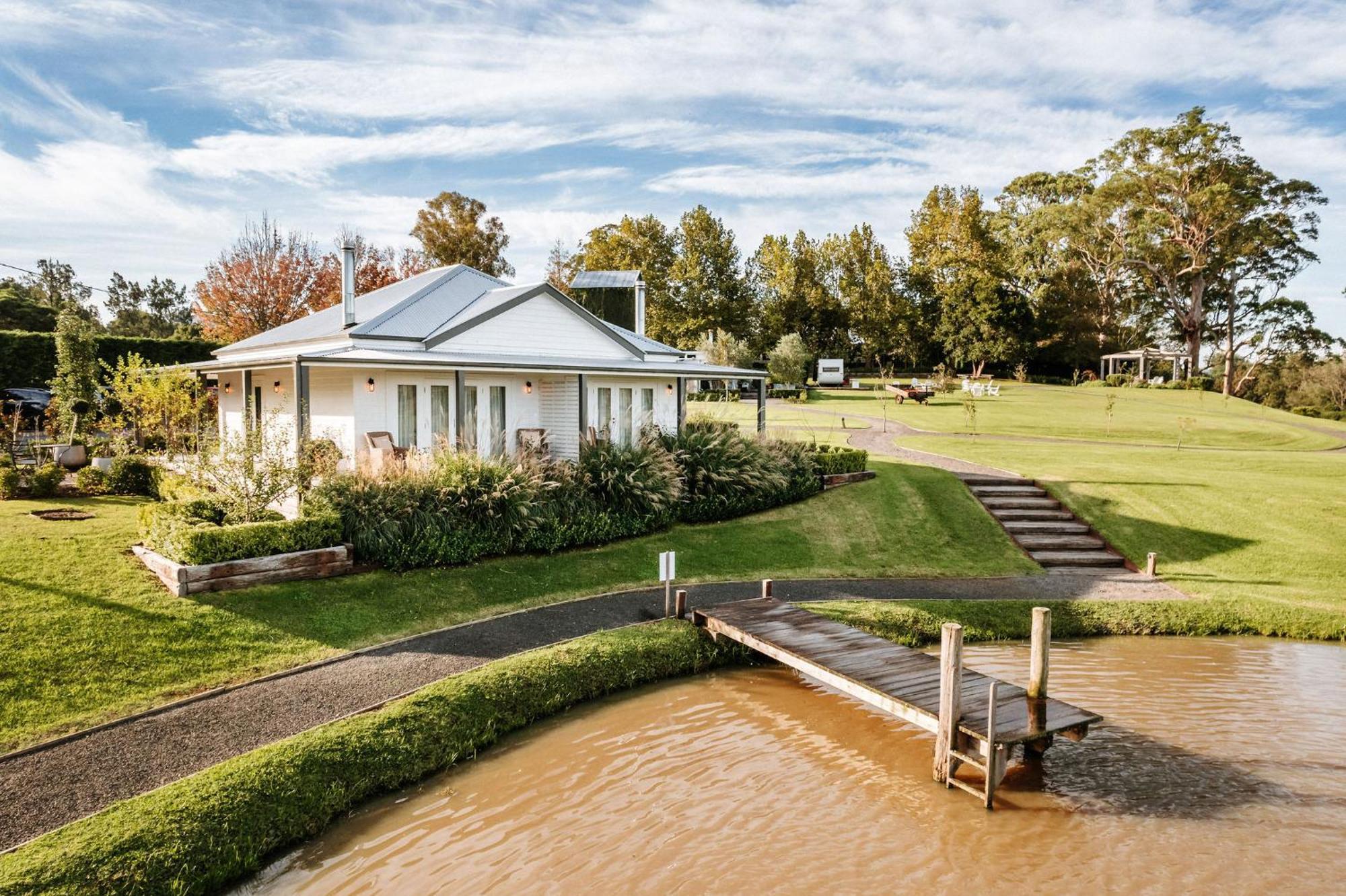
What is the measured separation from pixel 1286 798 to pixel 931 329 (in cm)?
5035

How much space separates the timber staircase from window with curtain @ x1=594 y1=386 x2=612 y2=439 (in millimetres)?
8902

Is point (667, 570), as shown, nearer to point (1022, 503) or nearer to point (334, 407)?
point (334, 407)

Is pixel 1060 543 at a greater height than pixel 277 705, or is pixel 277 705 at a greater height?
pixel 1060 543

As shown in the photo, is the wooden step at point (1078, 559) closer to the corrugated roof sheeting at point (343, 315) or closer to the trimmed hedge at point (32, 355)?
the corrugated roof sheeting at point (343, 315)

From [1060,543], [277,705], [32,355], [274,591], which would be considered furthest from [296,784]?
[32,355]

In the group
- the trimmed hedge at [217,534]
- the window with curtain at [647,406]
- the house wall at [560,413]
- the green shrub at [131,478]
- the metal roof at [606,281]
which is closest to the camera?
the trimmed hedge at [217,534]

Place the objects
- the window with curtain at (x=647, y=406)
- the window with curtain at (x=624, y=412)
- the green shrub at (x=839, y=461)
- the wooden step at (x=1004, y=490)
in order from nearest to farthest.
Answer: the wooden step at (x=1004, y=490) < the green shrub at (x=839, y=461) < the window with curtain at (x=624, y=412) < the window with curtain at (x=647, y=406)

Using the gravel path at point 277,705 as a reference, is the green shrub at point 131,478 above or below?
above

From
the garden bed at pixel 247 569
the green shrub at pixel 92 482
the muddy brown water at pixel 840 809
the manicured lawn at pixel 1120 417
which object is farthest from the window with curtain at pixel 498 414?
the manicured lawn at pixel 1120 417

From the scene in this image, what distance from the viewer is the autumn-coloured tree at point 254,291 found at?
34.2 metres

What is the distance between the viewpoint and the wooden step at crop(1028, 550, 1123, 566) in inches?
599

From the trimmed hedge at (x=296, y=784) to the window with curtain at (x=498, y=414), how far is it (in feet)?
26.5

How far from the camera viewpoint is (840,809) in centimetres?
712

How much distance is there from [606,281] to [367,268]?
728 inches
